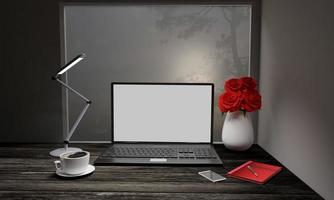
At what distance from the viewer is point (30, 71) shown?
1.54 meters

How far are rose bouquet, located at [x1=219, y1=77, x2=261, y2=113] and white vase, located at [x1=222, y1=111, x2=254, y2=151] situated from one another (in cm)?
4

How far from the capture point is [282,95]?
125 centimetres

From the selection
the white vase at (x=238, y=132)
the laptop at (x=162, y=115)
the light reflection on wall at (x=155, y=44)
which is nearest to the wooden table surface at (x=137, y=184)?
the white vase at (x=238, y=132)

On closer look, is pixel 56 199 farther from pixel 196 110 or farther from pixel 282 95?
pixel 282 95

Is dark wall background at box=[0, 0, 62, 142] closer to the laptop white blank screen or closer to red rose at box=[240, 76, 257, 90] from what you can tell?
the laptop white blank screen

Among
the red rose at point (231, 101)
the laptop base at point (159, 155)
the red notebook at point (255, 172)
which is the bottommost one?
the red notebook at point (255, 172)

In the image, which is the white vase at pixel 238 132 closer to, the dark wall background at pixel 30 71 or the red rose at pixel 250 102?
the red rose at pixel 250 102

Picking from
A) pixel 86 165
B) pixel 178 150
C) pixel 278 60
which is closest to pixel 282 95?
pixel 278 60

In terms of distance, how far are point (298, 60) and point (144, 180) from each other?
2.20 ft

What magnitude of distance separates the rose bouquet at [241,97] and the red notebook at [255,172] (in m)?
0.24

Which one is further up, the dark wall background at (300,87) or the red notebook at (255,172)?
the dark wall background at (300,87)

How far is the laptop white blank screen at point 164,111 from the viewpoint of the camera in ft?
4.49

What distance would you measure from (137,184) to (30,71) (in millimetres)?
899

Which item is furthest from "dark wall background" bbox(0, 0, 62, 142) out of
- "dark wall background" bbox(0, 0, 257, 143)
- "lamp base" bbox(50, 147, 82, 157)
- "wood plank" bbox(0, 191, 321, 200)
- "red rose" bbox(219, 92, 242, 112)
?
"red rose" bbox(219, 92, 242, 112)
